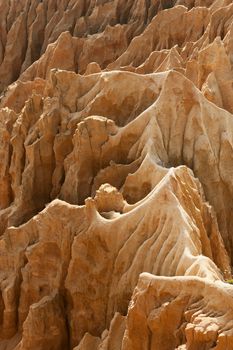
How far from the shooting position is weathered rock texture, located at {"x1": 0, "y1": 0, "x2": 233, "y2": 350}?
934 centimetres

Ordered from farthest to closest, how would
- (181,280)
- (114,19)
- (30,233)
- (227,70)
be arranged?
(114,19) → (227,70) → (30,233) → (181,280)

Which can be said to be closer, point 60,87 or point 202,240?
point 202,240

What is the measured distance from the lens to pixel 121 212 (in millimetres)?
12711

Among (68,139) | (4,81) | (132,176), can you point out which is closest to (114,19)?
(4,81)

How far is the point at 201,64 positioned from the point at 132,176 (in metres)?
6.36

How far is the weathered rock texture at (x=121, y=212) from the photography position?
30.6 feet

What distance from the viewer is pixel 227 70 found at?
59.2 feet

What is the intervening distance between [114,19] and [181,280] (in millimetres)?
30242

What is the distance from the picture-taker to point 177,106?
15.4 metres

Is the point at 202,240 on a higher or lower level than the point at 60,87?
lower

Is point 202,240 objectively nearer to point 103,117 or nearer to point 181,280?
point 181,280

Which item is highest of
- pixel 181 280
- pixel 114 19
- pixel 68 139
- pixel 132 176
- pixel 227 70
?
pixel 114 19

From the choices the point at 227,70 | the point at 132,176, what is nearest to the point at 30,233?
the point at 132,176

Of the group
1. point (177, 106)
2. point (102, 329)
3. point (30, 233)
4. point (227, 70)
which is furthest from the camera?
point (227, 70)
